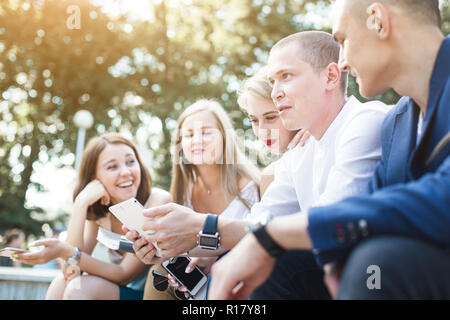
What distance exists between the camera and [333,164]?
2.16 meters

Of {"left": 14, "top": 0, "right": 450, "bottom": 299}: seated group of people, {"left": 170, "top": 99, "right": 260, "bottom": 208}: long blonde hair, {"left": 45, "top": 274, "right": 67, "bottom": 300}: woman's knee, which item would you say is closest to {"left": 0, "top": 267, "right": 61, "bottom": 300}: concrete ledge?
{"left": 45, "top": 274, "right": 67, "bottom": 300}: woman's knee

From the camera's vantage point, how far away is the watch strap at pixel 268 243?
1314 millimetres

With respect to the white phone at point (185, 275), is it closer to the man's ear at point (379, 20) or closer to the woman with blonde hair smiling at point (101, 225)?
the woman with blonde hair smiling at point (101, 225)

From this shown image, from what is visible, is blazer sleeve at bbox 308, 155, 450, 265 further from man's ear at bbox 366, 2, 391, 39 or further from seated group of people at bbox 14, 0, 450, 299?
man's ear at bbox 366, 2, 391, 39

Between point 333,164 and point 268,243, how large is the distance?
0.96 meters

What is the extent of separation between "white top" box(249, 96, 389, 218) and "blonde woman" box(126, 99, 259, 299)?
1300 millimetres

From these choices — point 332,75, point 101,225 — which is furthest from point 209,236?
point 101,225

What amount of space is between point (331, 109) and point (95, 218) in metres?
2.59

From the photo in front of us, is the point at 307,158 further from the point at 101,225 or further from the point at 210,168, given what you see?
the point at 101,225

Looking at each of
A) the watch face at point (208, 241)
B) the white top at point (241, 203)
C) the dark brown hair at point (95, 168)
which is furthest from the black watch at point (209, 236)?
the dark brown hair at point (95, 168)

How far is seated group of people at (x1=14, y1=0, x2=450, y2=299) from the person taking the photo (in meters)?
1.14

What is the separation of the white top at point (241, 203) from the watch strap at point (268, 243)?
7.54ft

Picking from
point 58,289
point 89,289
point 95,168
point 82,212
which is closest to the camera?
point 89,289

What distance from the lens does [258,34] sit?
1538 cm
